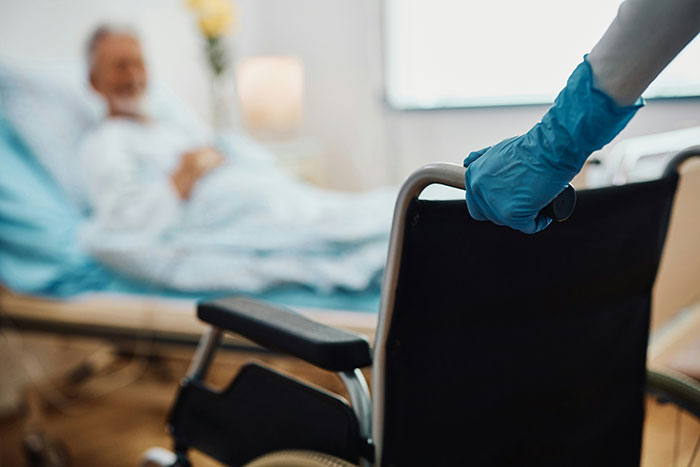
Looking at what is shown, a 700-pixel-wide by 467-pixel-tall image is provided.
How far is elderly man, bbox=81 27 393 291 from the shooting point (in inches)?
68.5

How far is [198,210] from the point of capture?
2.01 metres

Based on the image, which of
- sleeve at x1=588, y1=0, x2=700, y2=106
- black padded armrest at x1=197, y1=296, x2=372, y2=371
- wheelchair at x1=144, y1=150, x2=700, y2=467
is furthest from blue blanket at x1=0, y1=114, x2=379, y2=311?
sleeve at x1=588, y1=0, x2=700, y2=106

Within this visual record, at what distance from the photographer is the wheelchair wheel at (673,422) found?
3.10 feet

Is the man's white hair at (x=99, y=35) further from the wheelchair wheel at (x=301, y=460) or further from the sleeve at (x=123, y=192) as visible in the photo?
the wheelchair wheel at (x=301, y=460)

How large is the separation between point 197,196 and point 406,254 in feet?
4.72

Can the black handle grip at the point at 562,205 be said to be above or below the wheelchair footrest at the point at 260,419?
above

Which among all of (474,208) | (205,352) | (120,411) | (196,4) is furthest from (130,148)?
(474,208)

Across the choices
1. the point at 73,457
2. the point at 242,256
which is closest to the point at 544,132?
the point at 242,256

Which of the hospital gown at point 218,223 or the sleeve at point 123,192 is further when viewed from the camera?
the sleeve at point 123,192

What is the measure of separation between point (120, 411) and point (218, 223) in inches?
29.5

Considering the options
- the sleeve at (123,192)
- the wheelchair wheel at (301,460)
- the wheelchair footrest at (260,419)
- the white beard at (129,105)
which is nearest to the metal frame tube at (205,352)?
the wheelchair footrest at (260,419)

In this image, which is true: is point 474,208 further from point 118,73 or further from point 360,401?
point 118,73

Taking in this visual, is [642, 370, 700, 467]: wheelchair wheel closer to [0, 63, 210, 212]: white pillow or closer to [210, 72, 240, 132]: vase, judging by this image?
[0, 63, 210, 212]: white pillow

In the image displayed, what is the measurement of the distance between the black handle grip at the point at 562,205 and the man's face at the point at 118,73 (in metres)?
2.04
